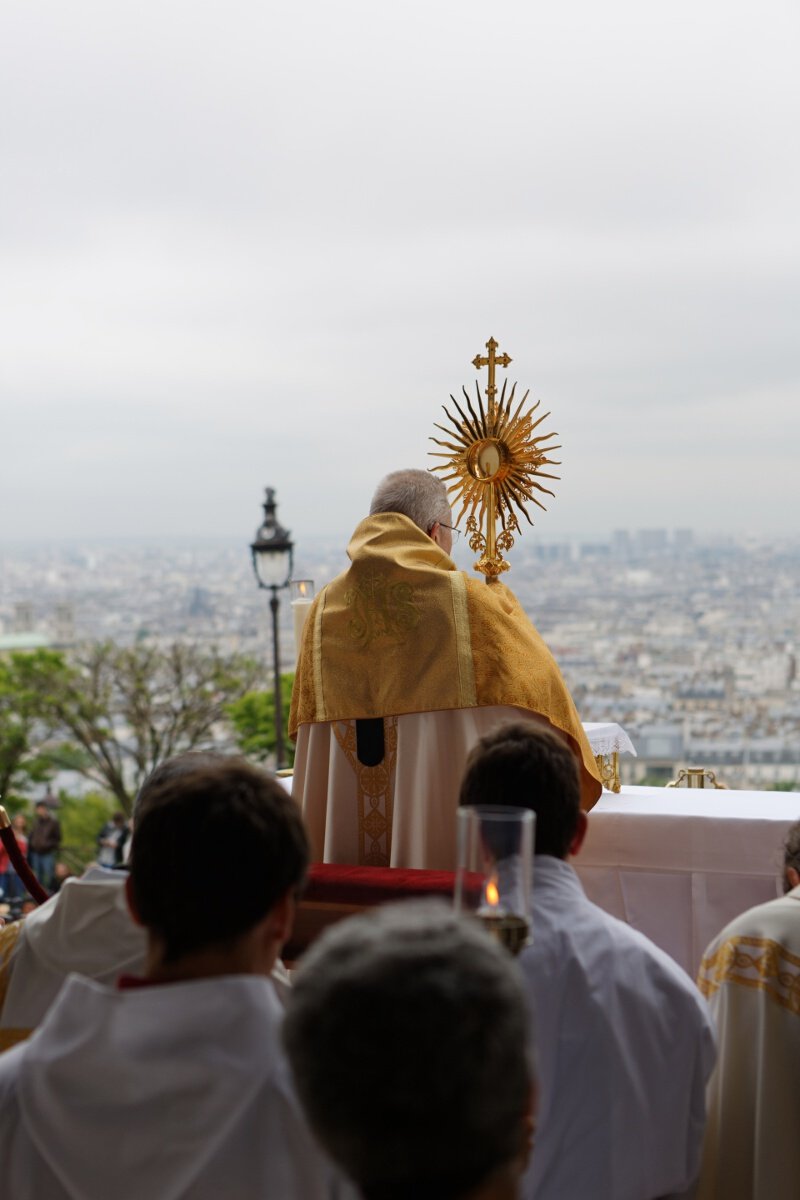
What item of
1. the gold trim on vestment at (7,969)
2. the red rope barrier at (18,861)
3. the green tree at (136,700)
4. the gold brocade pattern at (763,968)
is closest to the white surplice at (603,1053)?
the gold brocade pattern at (763,968)

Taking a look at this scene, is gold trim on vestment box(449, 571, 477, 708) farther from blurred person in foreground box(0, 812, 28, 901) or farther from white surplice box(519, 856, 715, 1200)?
blurred person in foreground box(0, 812, 28, 901)

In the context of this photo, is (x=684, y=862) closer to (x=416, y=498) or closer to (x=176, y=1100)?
(x=416, y=498)

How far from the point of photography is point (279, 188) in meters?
28.4

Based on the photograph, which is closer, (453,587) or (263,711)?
(453,587)

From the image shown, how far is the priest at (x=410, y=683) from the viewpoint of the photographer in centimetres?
443

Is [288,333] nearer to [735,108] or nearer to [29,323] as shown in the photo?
[29,323]

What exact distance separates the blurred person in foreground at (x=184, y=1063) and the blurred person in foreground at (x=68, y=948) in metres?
0.62

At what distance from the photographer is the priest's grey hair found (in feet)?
15.3

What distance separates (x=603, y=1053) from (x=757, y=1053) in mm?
553

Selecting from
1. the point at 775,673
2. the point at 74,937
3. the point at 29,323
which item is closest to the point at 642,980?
the point at 74,937

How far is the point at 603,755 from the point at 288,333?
107 feet

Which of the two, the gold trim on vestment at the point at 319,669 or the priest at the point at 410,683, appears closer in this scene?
the priest at the point at 410,683

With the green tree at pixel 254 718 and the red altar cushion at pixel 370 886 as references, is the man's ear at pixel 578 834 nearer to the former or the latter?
the red altar cushion at pixel 370 886

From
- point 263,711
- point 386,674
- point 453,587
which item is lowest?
point 263,711
